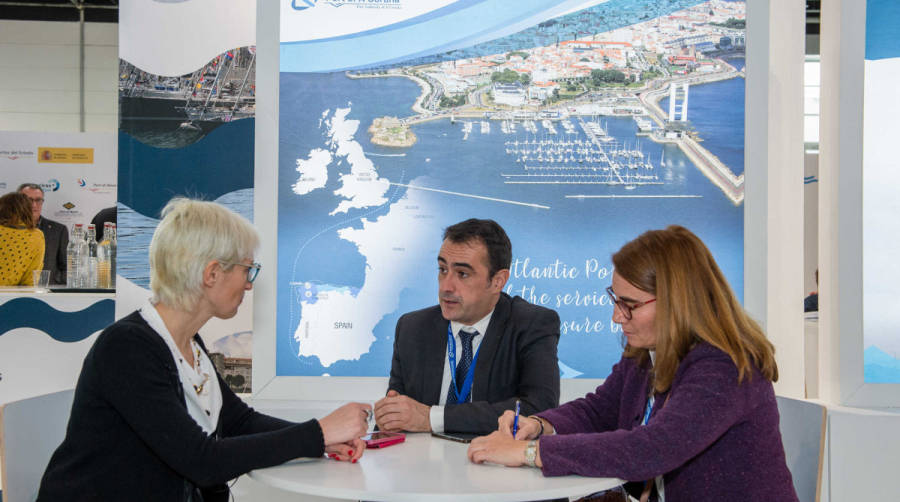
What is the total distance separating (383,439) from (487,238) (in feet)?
3.06

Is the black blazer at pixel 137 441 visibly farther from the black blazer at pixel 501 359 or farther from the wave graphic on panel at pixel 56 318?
the wave graphic on panel at pixel 56 318

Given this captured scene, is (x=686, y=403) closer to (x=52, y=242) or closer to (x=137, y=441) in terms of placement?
(x=137, y=441)

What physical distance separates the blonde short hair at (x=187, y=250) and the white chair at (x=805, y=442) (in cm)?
165

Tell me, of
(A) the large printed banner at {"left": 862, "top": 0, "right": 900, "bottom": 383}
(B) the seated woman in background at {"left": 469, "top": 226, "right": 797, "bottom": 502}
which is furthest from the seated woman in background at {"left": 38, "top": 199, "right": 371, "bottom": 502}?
(A) the large printed banner at {"left": 862, "top": 0, "right": 900, "bottom": 383}

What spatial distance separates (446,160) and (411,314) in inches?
39.4

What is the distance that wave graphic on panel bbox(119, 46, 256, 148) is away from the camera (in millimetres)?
3553

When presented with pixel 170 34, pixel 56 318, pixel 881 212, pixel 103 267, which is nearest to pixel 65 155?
pixel 103 267

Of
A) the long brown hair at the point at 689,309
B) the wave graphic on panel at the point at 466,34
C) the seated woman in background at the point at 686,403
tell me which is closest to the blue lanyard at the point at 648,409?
the seated woman in background at the point at 686,403

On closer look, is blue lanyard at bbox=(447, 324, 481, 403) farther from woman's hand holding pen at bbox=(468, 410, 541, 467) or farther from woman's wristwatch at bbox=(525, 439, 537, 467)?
woman's wristwatch at bbox=(525, 439, 537, 467)

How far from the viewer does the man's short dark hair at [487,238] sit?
271 cm

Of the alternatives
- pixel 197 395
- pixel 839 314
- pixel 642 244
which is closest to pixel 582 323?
pixel 839 314

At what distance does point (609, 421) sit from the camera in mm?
2312

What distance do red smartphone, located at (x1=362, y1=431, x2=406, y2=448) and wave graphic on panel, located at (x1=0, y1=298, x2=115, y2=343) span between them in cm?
368

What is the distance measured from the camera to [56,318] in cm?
532
